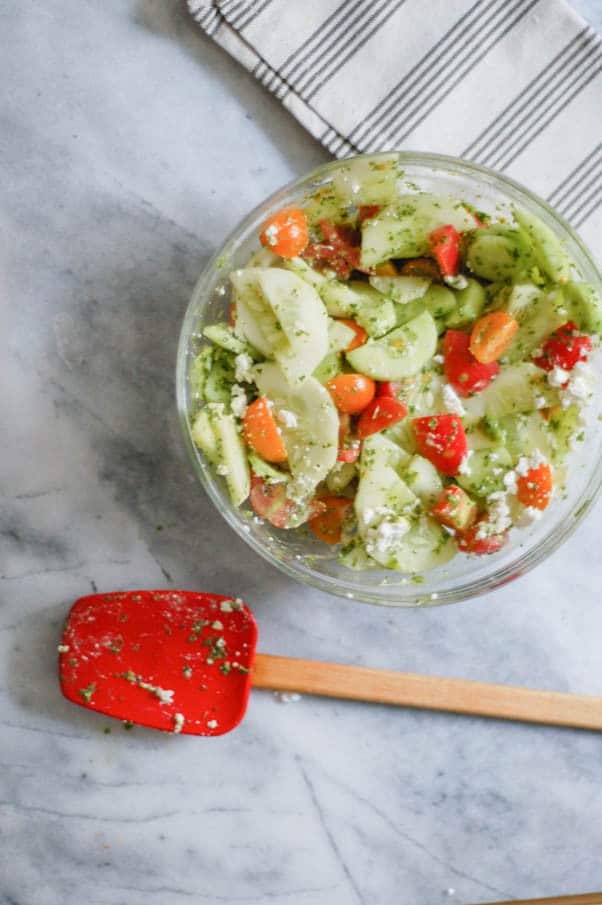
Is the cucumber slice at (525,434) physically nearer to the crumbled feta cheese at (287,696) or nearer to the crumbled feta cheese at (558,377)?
the crumbled feta cheese at (558,377)

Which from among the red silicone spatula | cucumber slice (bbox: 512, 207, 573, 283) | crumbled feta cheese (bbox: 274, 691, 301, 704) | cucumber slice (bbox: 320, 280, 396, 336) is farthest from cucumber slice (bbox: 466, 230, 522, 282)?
crumbled feta cheese (bbox: 274, 691, 301, 704)

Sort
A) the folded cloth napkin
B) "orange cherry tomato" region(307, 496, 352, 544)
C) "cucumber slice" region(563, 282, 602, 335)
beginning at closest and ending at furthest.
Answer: "cucumber slice" region(563, 282, 602, 335) → "orange cherry tomato" region(307, 496, 352, 544) → the folded cloth napkin

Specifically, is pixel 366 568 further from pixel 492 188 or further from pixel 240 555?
pixel 492 188

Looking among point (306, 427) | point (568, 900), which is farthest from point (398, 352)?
point (568, 900)

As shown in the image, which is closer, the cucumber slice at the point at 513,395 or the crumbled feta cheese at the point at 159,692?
the cucumber slice at the point at 513,395

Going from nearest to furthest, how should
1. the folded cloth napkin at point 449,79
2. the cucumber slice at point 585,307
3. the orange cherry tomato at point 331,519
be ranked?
the cucumber slice at point 585,307, the orange cherry tomato at point 331,519, the folded cloth napkin at point 449,79

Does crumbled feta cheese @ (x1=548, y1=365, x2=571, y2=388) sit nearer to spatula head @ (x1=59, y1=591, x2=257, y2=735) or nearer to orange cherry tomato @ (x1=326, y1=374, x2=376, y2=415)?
orange cherry tomato @ (x1=326, y1=374, x2=376, y2=415)

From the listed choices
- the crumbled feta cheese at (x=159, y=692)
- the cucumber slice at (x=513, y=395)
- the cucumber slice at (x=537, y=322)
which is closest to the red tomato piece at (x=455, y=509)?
the cucumber slice at (x=513, y=395)

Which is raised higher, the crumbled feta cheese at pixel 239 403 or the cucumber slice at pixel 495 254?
the cucumber slice at pixel 495 254
